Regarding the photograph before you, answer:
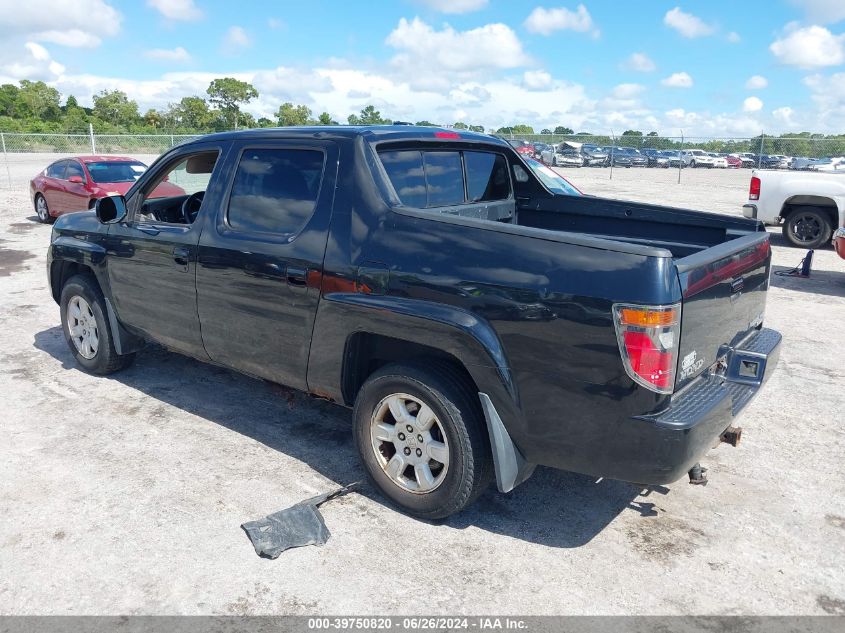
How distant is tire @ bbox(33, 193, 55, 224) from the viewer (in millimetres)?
15266

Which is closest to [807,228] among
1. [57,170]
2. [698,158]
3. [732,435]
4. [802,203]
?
[802,203]

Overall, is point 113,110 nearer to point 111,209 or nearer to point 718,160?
point 718,160

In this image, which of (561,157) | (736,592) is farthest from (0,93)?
(736,592)

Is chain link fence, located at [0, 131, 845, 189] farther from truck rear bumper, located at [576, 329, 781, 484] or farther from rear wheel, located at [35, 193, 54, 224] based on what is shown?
truck rear bumper, located at [576, 329, 781, 484]

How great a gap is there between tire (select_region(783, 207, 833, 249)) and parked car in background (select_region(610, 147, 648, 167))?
1003 inches

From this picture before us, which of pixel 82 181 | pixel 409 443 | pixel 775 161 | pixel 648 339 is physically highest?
pixel 775 161

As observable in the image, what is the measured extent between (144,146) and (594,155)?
2328 centimetres

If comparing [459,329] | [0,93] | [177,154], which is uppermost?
[0,93]

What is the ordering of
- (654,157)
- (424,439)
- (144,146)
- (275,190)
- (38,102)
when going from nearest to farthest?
(424,439)
(275,190)
(144,146)
(654,157)
(38,102)

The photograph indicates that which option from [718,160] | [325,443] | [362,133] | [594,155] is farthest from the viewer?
[718,160]

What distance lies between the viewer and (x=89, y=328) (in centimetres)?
568

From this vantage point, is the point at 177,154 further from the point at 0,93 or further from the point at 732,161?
the point at 0,93

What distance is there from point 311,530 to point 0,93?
3204 inches

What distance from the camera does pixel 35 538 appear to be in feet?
11.4
